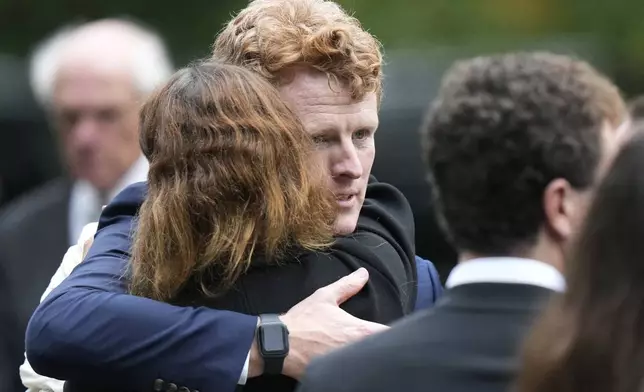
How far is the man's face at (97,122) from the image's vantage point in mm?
5895

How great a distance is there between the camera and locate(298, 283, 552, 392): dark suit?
2338 millimetres

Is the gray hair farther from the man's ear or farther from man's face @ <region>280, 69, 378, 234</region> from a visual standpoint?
the man's ear

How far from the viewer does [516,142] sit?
2.43 meters

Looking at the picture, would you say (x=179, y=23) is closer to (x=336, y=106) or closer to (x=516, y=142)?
(x=336, y=106)

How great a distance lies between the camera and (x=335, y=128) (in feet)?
10.1

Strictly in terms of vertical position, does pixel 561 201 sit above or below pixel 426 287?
above

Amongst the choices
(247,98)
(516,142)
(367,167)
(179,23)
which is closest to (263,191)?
(247,98)

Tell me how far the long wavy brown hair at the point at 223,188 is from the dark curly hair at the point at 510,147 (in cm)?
43

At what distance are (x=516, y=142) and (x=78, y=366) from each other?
0.97 meters

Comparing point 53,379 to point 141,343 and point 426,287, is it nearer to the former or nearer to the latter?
point 141,343

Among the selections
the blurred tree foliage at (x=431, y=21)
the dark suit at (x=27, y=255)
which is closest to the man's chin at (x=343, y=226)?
the dark suit at (x=27, y=255)

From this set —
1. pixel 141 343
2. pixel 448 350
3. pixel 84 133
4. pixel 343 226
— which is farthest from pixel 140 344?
pixel 84 133

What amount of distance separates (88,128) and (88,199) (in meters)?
0.35

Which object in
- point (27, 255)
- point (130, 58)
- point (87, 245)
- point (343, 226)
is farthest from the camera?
point (130, 58)
